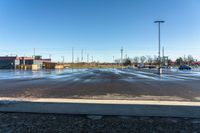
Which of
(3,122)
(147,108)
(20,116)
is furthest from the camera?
(147,108)

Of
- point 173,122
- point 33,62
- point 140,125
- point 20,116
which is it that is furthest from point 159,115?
point 33,62

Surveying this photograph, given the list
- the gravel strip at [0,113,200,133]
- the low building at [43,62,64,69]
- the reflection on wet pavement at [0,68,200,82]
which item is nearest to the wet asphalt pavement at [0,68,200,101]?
the reflection on wet pavement at [0,68,200,82]

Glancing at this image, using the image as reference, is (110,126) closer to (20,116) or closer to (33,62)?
(20,116)

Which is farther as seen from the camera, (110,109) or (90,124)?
(110,109)

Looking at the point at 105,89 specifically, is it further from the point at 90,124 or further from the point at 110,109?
the point at 90,124

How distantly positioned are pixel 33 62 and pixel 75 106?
111 meters

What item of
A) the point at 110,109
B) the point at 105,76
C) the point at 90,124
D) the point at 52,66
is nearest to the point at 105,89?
the point at 110,109

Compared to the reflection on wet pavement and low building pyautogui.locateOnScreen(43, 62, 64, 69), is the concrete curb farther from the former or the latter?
low building pyautogui.locateOnScreen(43, 62, 64, 69)

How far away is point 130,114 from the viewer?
8.41m

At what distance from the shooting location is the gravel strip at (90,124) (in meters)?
6.45

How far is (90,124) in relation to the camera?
705 cm

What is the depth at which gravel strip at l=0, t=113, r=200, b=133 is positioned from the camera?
254 inches

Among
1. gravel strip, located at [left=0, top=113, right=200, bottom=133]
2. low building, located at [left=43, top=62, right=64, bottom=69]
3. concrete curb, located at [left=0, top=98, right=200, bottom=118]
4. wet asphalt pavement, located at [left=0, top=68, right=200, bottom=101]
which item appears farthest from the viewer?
low building, located at [left=43, top=62, right=64, bottom=69]

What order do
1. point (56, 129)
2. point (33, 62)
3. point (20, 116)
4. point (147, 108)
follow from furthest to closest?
point (33, 62) < point (147, 108) < point (20, 116) < point (56, 129)
